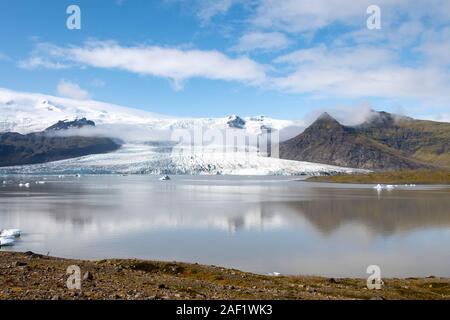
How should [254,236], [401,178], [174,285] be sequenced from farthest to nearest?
[401,178]
[254,236]
[174,285]

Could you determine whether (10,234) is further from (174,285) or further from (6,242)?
(174,285)

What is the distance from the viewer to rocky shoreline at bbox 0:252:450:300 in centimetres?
1456

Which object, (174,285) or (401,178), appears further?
(401,178)

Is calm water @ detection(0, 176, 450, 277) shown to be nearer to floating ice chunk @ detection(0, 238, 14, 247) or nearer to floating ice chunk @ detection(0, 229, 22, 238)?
floating ice chunk @ detection(0, 229, 22, 238)

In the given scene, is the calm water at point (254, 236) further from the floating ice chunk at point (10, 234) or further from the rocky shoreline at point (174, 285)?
the rocky shoreline at point (174, 285)

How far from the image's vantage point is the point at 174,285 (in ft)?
59.0

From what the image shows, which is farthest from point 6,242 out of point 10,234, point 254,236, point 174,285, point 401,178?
point 401,178

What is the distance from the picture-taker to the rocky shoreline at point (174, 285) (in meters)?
14.6

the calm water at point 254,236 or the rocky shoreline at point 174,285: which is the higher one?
the rocky shoreline at point 174,285

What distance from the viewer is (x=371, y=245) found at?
3650cm

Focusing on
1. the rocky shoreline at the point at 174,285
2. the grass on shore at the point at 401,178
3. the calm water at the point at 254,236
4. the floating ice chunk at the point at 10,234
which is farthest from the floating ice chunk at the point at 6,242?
the grass on shore at the point at 401,178

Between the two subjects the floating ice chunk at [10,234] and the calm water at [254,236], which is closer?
the calm water at [254,236]

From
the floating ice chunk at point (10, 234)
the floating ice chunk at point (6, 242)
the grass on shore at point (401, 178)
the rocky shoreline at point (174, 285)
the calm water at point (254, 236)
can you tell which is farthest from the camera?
the grass on shore at point (401, 178)

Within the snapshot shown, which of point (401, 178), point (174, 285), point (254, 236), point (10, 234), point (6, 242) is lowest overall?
point (401, 178)
